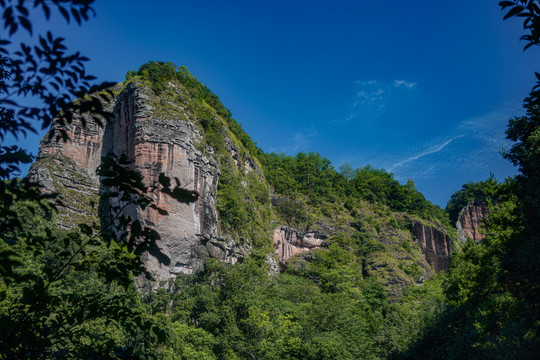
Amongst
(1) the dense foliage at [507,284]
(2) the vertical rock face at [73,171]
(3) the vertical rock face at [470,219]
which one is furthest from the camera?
(3) the vertical rock face at [470,219]

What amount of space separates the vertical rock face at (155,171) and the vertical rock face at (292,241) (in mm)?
10093

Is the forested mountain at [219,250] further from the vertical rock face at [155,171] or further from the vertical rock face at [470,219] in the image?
the vertical rock face at [470,219]

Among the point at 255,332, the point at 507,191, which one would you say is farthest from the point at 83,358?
the point at 255,332

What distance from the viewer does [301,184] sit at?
5981cm

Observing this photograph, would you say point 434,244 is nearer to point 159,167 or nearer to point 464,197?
point 464,197

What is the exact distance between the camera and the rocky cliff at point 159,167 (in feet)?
96.0

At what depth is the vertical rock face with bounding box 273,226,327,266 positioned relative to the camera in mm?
45562

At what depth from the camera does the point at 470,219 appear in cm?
6875

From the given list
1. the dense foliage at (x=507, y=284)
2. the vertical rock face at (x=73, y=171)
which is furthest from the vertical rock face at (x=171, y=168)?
the dense foliage at (x=507, y=284)

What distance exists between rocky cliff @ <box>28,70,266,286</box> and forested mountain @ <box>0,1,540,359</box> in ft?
0.52

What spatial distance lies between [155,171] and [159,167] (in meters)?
0.45

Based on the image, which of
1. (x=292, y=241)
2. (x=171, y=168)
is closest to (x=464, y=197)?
(x=292, y=241)

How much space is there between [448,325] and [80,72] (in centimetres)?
2004

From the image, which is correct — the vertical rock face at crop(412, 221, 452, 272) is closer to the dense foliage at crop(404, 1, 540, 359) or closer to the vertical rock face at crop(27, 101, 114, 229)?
the dense foliage at crop(404, 1, 540, 359)
